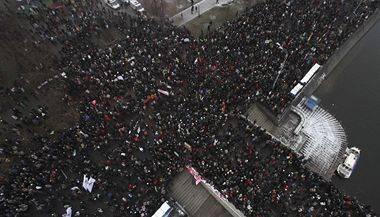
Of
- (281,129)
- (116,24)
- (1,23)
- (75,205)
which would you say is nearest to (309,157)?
(281,129)

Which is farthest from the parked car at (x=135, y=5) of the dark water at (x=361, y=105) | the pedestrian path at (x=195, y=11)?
the dark water at (x=361, y=105)

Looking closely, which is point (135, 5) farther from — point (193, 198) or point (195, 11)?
point (193, 198)

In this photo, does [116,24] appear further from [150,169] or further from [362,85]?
[362,85]

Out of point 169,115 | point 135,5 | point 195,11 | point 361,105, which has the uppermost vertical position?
point 195,11

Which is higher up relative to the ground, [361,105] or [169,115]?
[361,105]

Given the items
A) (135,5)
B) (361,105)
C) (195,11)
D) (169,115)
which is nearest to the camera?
(169,115)

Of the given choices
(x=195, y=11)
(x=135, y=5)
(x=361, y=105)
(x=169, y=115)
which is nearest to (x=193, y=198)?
(x=169, y=115)

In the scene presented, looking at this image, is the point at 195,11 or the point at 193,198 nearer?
the point at 193,198
